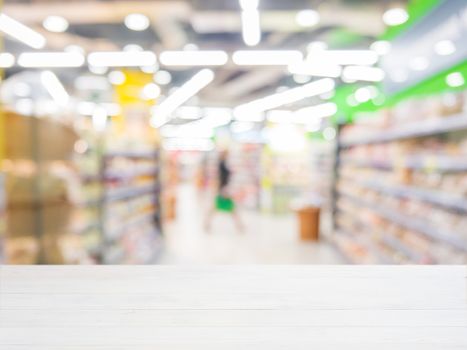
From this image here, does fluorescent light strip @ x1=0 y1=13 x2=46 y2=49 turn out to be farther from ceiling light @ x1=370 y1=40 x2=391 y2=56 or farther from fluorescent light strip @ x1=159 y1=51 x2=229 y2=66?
ceiling light @ x1=370 y1=40 x2=391 y2=56

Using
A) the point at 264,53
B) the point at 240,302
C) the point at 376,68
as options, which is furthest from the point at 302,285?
the point at 376,68

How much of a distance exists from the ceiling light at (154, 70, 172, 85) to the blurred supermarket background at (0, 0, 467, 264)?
186 centimetres

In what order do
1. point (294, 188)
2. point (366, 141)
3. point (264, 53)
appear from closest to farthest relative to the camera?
point (366, 141), point (264, 53), point (294, 188)

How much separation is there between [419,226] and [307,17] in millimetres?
4334

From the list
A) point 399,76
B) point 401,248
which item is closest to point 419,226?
point 401,248

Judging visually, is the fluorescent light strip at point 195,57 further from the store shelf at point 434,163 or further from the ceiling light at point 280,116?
the ceiling light at point 280,116

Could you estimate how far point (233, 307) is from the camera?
0.79m

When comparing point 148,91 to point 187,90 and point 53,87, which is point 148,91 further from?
point 53,87

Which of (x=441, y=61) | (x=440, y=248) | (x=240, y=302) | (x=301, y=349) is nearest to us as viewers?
(x=301, y=349)

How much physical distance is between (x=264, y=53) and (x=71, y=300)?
7.26 m

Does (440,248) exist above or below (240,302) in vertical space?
below

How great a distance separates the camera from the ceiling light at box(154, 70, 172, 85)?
15.4 meters

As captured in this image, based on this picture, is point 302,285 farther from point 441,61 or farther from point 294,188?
point 294,188

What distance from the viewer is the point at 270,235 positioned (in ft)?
30.8
